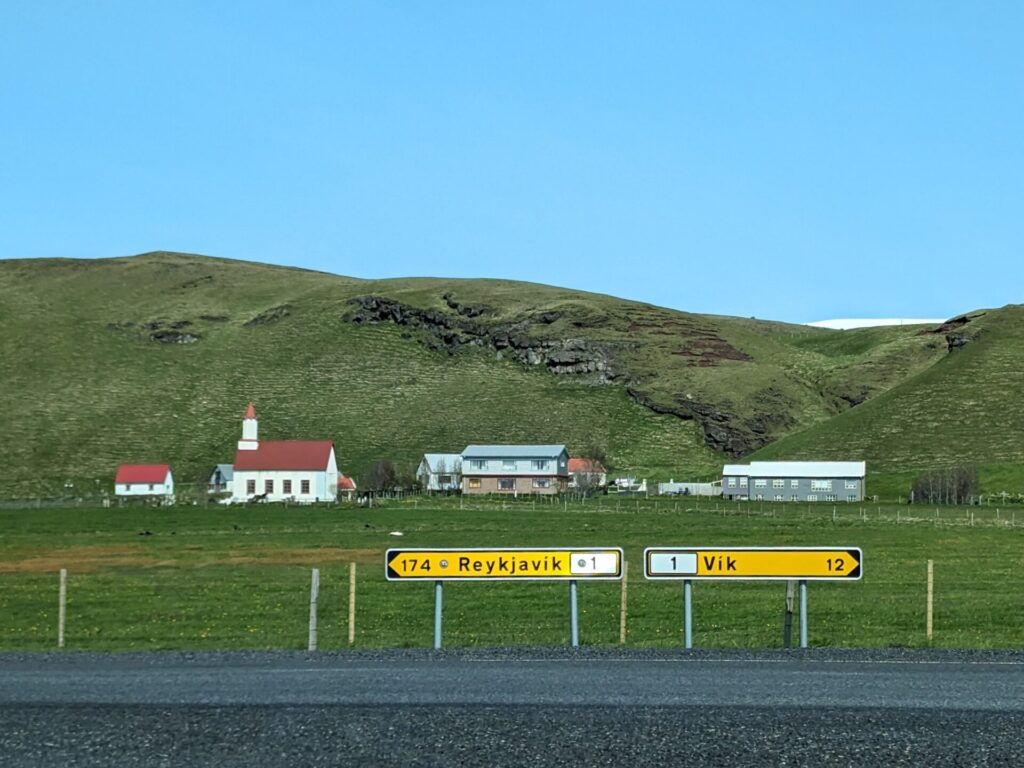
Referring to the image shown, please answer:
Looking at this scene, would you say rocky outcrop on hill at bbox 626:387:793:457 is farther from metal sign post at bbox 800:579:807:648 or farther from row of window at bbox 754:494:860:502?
metal sign post at bbox 800:579:807:648

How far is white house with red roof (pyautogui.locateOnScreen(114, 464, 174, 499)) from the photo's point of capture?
133 m

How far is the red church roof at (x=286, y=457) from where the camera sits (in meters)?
126

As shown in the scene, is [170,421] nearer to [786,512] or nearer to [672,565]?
[786,512]

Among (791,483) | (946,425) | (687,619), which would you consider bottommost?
(687,619)

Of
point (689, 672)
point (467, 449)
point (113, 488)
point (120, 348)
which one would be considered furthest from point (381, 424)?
point (689, 672)

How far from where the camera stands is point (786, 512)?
3637 inches

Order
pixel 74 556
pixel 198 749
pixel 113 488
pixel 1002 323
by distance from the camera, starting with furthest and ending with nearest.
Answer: pixel 1002 323 → pixel 113 488 → pixel 74 556 → pixel 198 749

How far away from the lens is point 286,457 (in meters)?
127

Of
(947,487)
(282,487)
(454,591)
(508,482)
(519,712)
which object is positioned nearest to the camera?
(519,712)

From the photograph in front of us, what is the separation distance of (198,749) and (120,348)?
191226 millimetres

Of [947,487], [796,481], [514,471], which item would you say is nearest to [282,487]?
[514,471]

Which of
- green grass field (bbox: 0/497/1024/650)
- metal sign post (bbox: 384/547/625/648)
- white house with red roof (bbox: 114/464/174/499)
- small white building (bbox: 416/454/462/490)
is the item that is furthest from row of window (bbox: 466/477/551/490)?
metal sign post (bbox: 384/547/625/648)

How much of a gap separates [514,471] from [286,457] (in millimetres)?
28686

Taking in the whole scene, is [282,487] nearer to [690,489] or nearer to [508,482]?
[508,482]
